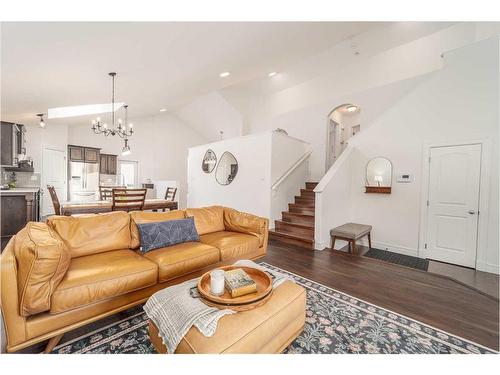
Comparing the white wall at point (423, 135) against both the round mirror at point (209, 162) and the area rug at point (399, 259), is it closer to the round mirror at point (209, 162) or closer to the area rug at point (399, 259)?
the area rug at point (399, 259)

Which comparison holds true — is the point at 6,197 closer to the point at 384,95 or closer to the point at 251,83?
the point at 251,83

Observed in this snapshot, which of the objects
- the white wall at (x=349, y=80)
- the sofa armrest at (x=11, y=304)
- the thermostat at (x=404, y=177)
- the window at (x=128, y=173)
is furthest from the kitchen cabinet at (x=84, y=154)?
the thermostat at (x=404, y=177)

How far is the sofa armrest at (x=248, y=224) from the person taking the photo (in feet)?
9.78

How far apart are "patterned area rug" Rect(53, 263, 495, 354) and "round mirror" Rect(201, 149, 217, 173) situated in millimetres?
4576

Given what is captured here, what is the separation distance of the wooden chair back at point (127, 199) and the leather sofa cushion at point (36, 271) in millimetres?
2253

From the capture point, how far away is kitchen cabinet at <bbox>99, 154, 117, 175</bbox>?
7367mm

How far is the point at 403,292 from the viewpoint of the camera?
246 cm

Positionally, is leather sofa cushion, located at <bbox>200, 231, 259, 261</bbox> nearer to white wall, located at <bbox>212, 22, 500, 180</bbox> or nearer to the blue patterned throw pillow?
the blue patterned throw pillow

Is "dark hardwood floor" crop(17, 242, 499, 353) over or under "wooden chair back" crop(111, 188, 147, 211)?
under

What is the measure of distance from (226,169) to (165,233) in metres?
3.58

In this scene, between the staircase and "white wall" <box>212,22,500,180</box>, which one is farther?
"white wall" <box>212,22,500,180</box>

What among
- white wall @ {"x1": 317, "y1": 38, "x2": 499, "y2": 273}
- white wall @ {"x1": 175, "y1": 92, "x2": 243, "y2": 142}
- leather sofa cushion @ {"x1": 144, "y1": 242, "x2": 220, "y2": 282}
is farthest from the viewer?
white wall @ {"x1": 175, "y1": 92, "x2": 243, "y2": 142}

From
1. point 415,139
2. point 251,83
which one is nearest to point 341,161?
point 415,139

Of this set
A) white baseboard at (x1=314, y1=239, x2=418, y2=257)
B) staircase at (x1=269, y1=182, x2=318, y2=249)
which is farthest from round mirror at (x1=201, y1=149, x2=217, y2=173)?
white baseboard at (x1=314, y1=239, x2=418, y2=257)
